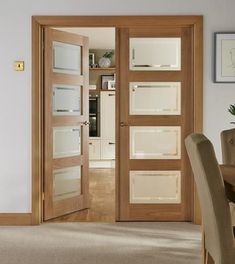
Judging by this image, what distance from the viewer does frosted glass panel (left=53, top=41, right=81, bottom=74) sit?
505 cm

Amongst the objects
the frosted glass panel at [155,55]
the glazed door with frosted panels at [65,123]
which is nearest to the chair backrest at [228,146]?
the frosted glass panel at [155,55]

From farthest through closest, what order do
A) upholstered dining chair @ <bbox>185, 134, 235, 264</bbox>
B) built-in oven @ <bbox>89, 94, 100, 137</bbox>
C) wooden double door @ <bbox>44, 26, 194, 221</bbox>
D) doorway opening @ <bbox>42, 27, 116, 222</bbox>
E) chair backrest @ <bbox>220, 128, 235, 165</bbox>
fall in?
1. built-in oven @ <bbox>89, 94, 100, 137</bbox>
2. doorway opening @ <bbox>42, 27, 116, 222</bbox>
3. wooden double door @ <bbox>44, 26, 194, 221</bbox>
4. chair backrest @ <bbox>220, 128, 235, 165</bbox>
5. upholstered dining chair @ <bbox>185, 134, 235, 264</bbox>

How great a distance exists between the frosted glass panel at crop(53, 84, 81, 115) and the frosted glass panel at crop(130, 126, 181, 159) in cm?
78

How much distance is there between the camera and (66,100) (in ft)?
17.0

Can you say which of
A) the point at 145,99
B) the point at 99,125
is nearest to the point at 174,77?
the point at 145,99

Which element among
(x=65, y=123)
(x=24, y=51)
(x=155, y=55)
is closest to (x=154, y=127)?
(x=155, y=55)

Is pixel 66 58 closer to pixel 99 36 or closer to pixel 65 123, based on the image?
pixel 65 123

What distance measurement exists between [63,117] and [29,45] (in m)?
0.86

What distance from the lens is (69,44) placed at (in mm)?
5250

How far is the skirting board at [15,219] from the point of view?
15.5ft

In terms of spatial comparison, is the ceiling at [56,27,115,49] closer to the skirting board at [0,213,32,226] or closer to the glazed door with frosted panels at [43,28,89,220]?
the glazed door with frosted panels at [43,28,89,220]

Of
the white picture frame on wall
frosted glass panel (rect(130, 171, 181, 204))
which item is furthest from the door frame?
frosted glass panel (rect(130, 171, 181, 204))

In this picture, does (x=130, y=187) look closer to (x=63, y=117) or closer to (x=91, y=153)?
(x=63, y=117)

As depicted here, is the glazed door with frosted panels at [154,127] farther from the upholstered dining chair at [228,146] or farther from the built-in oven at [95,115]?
the built-in oven at [95,115]
